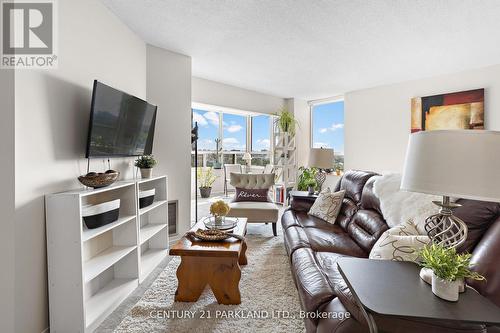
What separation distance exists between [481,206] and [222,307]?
1.83 m

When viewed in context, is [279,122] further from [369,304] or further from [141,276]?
[369,304]

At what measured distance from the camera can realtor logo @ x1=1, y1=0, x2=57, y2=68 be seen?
1.63 metres

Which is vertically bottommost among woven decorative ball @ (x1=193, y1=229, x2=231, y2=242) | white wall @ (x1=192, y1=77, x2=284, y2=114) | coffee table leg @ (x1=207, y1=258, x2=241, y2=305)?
coffee table leg @ (x1=207, y1=258, x2=241, y2=305)

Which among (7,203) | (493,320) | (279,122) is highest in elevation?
(279,122)

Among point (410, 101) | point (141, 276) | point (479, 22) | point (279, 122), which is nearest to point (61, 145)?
point (141, 276)

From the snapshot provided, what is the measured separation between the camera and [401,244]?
1660 mm

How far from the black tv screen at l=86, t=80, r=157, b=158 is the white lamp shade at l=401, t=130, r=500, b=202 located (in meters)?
2.17

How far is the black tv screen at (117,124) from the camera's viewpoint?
2123 mm

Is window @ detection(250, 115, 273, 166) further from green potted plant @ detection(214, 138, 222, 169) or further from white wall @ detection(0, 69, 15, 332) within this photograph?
white wall @ detection(0, 69, 15, 332)

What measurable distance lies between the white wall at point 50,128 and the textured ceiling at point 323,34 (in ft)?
1.53

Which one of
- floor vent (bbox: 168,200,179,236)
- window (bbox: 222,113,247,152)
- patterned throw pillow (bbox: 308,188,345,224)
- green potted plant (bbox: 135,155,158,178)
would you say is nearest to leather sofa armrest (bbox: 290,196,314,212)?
patterned throw pillow (bbox: 308,188,345,224)

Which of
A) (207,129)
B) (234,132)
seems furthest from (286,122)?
(207,129)

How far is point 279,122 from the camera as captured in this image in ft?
19.9

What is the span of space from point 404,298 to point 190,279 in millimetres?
1586
